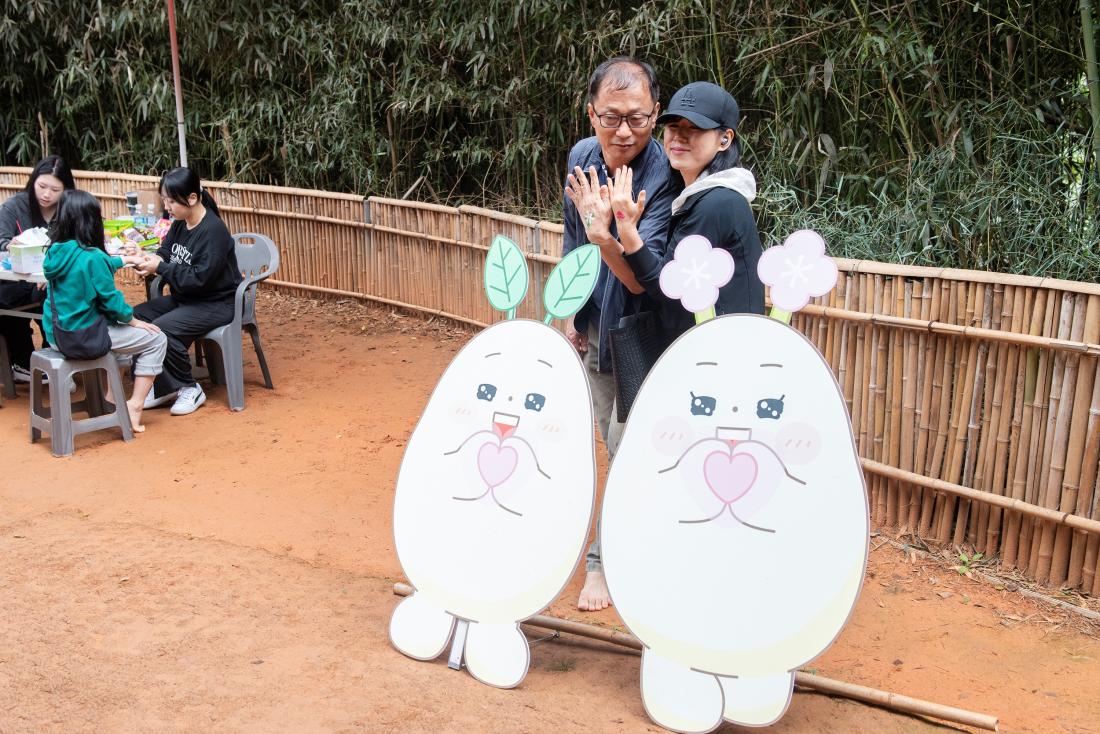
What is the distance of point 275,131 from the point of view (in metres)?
7.66

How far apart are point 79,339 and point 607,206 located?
9.64 ft

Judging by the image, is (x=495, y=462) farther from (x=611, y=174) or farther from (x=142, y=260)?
(x=142, y=260)

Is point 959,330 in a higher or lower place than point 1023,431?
higher

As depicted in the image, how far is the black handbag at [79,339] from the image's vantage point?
4.36 metres

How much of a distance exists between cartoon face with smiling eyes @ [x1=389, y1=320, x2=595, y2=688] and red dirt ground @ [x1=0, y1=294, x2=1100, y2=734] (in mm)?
139

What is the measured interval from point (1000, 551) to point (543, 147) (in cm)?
386

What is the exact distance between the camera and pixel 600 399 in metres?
3.10

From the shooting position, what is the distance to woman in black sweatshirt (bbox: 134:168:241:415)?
15.9ft

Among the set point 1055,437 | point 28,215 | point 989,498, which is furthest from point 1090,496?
point 28,215

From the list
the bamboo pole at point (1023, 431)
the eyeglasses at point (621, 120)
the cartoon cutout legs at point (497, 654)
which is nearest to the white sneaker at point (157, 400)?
the cartoon cutout legs at point (497, 654)

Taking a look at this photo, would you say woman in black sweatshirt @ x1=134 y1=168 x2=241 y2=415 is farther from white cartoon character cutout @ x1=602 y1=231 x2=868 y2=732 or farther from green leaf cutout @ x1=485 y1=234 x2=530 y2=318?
white cartoon character cutout @ x1=602 y1=231 x2=868 y2=732

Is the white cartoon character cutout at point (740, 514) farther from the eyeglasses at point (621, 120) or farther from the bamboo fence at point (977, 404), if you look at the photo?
the bamboo fence at point (977, 404)

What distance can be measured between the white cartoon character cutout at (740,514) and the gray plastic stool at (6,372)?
4091 mm

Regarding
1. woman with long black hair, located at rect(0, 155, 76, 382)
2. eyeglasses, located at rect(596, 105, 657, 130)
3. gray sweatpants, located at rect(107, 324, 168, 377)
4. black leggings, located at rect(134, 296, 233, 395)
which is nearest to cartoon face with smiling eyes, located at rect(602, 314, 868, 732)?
eyeglasses, located at rect(596, 105, 657, 130)
